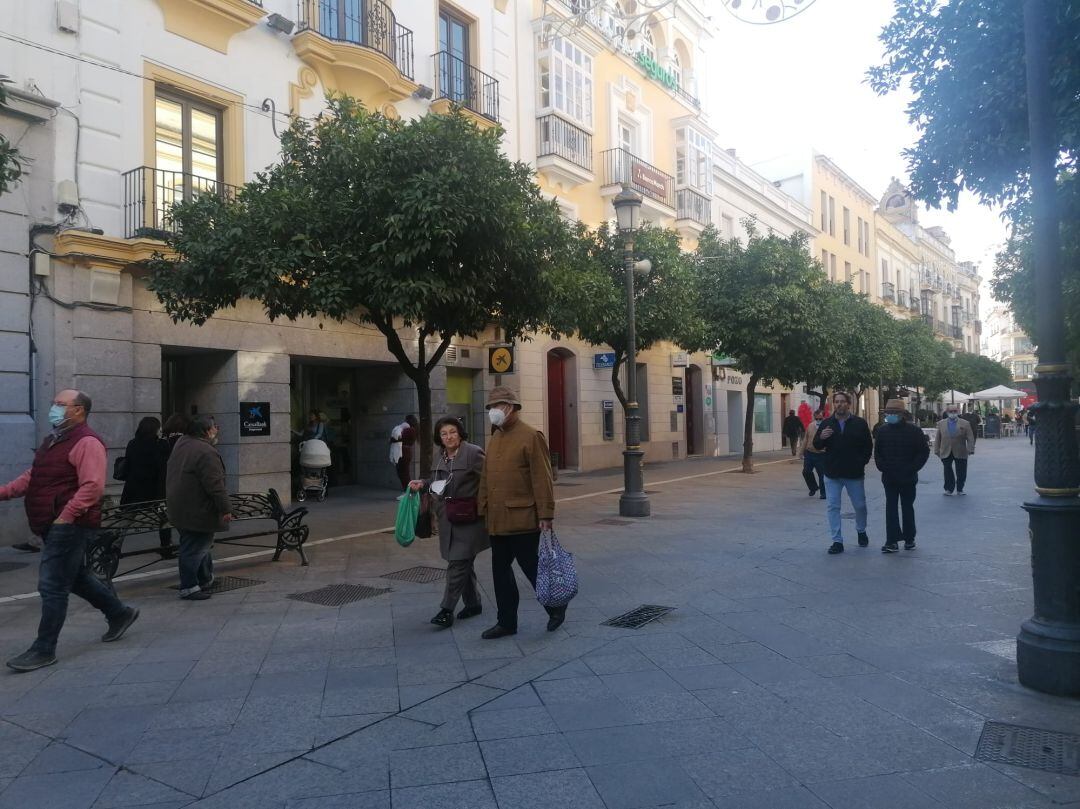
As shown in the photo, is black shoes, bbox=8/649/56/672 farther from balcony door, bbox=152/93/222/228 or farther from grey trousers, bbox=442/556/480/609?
balcony door, bbox=152/93/222/228

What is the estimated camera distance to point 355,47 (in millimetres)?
14445

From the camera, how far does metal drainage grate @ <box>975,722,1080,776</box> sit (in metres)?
3.59

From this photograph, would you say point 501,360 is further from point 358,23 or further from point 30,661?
point 30,661

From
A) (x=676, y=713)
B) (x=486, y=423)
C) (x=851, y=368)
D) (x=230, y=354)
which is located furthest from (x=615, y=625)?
(x=851, y=368)

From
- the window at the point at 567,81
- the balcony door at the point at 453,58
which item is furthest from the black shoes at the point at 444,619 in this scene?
the window at the point at 567,81

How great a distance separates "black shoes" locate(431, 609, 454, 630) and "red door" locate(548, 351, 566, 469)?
16.0 meters

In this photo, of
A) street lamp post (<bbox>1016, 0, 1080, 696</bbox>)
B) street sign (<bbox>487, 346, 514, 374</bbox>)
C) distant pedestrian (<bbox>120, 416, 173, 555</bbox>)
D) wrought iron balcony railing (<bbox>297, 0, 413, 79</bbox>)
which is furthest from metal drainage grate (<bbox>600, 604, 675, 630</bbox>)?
wrought iron balcony railing (<bbox>297, 0, 413, 79</bbox>)

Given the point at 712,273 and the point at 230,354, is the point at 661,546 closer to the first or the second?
the point at 230,354

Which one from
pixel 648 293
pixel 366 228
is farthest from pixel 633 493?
pixel 648 293

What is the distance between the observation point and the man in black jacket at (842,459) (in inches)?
358

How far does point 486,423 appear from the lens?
19.1m

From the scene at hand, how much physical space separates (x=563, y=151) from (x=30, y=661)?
17482mm

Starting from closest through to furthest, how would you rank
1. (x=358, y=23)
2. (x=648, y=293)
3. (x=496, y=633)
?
(x=496, y=633), (x=358, y=23), (x=648, y=293)

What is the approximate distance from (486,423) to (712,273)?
7257mm
